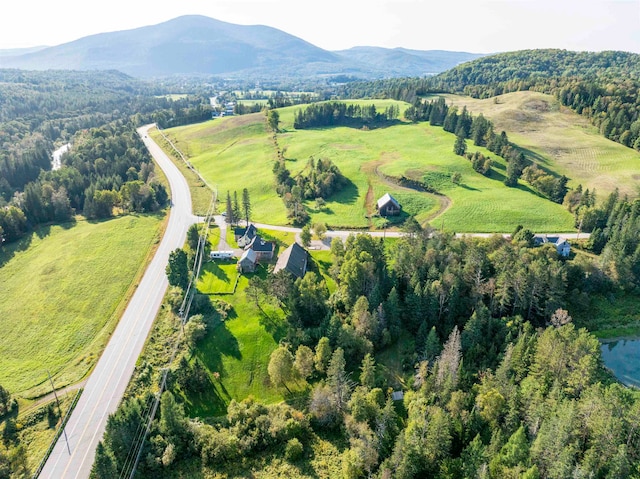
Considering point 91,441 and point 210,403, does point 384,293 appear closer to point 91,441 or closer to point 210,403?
point 210,403

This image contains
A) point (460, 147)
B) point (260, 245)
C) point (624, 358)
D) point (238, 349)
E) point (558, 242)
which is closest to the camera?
point (238, 349)

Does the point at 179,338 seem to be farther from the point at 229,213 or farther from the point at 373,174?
the point at 373,174

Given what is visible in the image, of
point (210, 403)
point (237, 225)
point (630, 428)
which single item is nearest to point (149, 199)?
point (237, 225)

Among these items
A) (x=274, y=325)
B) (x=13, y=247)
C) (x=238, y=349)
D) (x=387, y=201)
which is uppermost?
(x=387, y=201)

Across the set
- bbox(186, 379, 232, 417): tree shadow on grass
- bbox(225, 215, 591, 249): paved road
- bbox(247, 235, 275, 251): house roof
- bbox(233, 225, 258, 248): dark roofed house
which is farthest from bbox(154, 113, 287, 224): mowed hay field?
bbox(186, 379, 232, 417): tree shadow on grass

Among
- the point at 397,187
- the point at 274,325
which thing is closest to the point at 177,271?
the point at 274,325

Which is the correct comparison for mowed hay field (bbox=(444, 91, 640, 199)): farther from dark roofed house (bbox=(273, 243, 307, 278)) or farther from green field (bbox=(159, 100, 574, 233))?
dark roofed house (bbox=(273, 243, 307, 278))

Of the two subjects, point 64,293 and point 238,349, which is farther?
point 64,293
